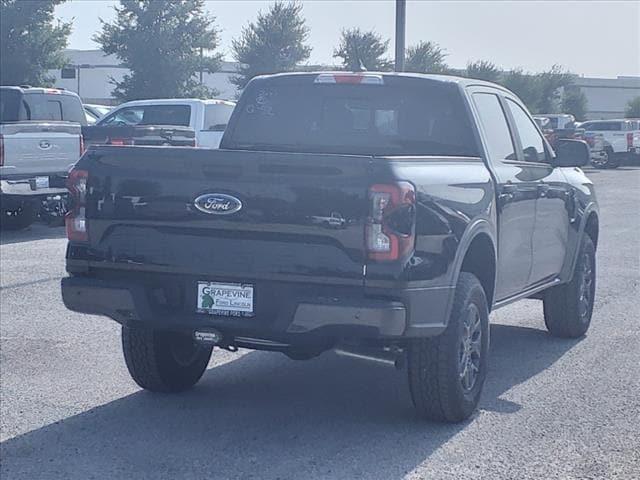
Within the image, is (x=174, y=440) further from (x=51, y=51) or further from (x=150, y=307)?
(x=51, y=51)

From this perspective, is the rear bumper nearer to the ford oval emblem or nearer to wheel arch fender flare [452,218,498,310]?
wheel arch fender flare [452,218,498,310]

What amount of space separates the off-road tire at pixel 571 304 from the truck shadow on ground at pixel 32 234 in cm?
909

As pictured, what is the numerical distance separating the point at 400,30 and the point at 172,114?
5655mm

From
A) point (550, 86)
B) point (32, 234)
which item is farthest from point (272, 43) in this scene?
point (32, 234)

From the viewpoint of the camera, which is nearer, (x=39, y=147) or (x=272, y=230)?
(x=272, y=230)

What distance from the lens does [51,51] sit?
40.2 meters

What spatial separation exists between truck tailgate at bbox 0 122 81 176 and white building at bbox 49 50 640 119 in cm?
2790

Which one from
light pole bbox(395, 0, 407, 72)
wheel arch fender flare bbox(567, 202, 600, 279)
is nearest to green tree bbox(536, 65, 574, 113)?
light pole bbox(395, 0, 407, 72)

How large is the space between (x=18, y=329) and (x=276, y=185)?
4334mm

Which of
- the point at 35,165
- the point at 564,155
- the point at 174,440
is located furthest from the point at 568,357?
the point at 35,165

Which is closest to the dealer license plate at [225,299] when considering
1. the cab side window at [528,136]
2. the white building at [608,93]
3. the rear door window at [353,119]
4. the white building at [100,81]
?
the rear door window at [353,119]

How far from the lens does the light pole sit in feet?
77.8

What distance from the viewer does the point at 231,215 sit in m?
5.99

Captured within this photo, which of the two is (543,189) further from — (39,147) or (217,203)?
(39,147)
